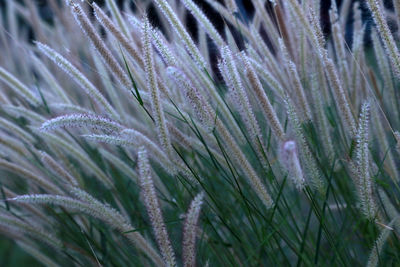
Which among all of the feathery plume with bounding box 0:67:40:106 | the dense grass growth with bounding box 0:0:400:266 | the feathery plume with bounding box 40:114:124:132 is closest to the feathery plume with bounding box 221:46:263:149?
the dense grass growth with bounding box 0:0:400:266

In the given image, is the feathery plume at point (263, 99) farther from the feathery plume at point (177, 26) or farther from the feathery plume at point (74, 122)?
the feathery plume at point (74, 122)

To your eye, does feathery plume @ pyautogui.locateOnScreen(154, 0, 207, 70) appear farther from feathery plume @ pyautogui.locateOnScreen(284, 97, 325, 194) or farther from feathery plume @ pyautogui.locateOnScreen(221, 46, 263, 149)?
feathery plume @ pyautogui.locateOnScreen(284, 97, 325, 194)

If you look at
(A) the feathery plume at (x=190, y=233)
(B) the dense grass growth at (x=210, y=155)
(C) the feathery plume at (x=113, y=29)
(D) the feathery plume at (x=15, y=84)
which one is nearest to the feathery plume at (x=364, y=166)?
→ (B) the dense grass growth at (x=210, y=155)

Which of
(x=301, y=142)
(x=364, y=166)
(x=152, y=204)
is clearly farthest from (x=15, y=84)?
(x=364, y=166)

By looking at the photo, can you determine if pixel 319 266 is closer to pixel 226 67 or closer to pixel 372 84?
pixel 226 67

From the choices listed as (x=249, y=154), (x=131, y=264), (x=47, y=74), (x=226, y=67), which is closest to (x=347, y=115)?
(x=226, y=67)

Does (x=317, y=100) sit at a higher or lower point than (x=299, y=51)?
lower

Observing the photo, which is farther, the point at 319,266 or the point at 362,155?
the point at 319,266

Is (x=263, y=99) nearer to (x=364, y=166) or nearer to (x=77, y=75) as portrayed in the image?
(x=364, y=166)
